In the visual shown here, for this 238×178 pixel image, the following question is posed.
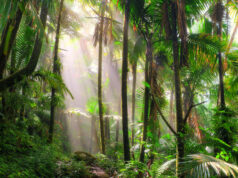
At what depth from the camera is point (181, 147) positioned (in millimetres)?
3729

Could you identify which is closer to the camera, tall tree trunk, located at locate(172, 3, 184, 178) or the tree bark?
tall tree trunk, located at locate(172, 3, 184, 178)

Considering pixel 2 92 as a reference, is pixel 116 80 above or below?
above

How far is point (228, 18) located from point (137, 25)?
3829 mm

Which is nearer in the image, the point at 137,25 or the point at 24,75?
the point at 24,75

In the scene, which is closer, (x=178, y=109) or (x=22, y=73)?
(x=178, y=109)

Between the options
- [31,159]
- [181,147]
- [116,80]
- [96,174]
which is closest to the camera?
[181,147]

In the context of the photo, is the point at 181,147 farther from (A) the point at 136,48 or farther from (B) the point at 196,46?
(A) the point at 136,48

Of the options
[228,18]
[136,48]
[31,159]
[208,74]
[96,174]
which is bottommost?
[96,174]

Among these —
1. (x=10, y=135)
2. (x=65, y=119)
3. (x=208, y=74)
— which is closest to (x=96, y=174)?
(x=10, y=135)

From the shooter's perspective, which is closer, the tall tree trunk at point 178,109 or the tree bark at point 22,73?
the tall tree trunk at point 178,109

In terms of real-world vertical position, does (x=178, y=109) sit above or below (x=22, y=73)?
below

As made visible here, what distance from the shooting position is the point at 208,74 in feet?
16.8

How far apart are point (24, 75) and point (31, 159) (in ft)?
7.04

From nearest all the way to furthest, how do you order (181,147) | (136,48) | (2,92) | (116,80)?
(181,147), (2,92), (136,48), (116,80)
